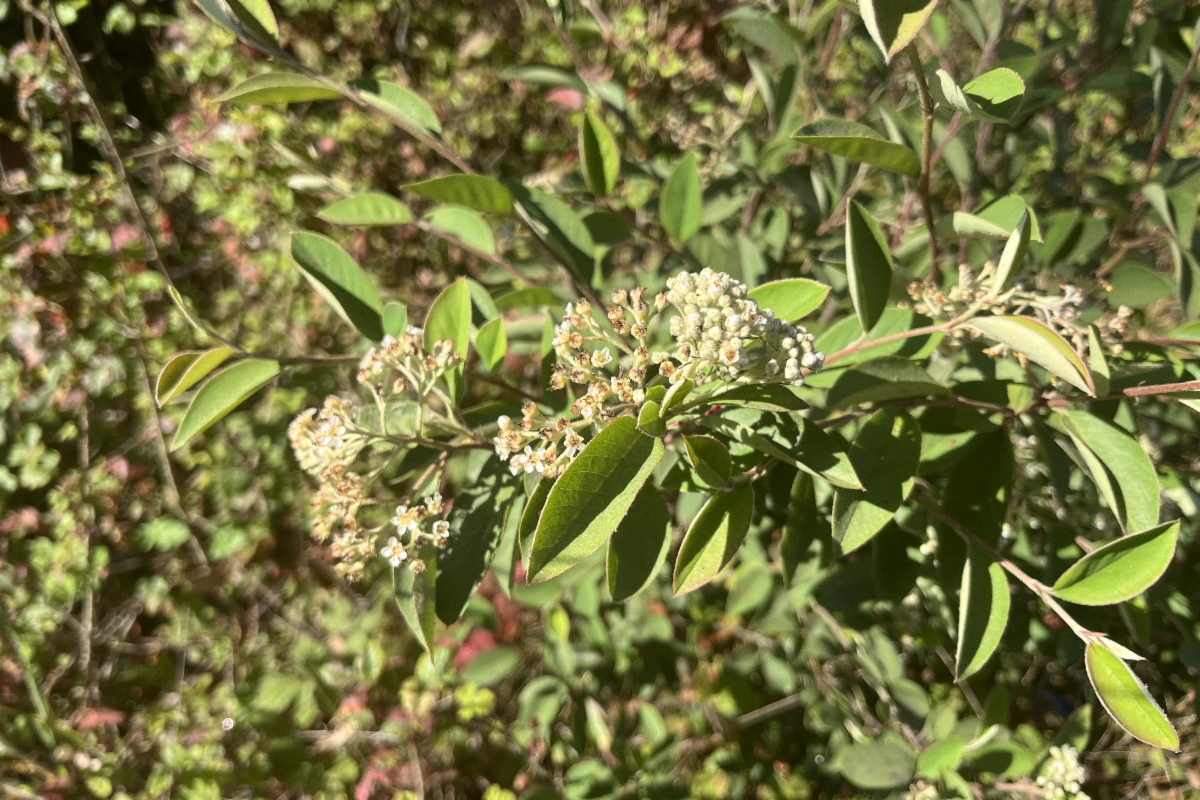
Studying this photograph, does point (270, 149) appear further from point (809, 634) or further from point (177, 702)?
point (809, 634)

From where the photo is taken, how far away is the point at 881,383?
102 cm

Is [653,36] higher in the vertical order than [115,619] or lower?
higher

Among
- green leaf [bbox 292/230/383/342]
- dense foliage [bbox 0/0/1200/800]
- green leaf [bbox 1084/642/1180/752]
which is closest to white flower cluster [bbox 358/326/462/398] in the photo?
dense foliage [bbox 0/0/1200/800]

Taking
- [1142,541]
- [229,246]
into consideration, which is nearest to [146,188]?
[229,246]

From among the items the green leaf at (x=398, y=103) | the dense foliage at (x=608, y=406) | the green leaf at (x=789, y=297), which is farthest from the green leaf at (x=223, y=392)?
the green leaf at (x=789, y=297)

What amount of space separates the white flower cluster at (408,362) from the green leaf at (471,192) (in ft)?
0.86

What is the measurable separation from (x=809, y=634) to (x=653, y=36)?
2.63 meters

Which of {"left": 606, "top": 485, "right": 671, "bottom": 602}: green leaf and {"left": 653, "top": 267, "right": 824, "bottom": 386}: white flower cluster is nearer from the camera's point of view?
{"left": 653, "top": 267, "right": 824, "bottom": 386}: white flower cluster

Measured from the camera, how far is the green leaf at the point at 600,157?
150 cm

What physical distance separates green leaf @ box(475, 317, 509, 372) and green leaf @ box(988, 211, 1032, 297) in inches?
32.1

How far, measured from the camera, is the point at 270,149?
267 centimetres

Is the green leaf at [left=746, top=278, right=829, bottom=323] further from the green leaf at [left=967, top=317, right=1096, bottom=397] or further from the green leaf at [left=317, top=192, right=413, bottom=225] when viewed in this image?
the green leaf at [left=317, top=192, right=413, bottom=225]

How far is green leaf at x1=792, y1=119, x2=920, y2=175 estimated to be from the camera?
99 centimetres

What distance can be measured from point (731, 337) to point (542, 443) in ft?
1.08
